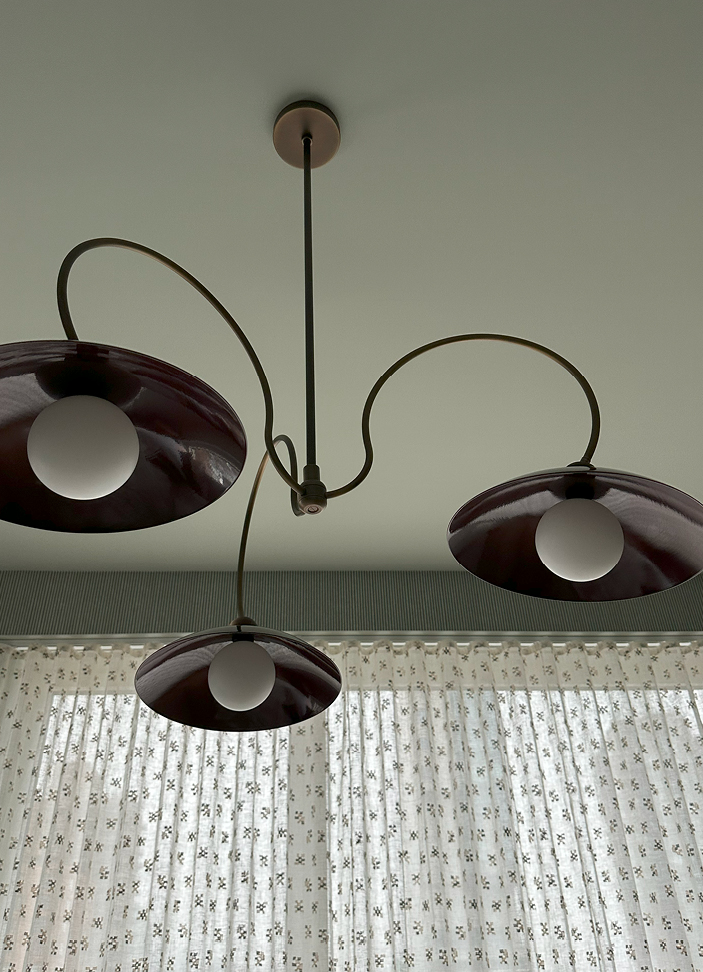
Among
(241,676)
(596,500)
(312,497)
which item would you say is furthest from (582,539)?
(241,676)

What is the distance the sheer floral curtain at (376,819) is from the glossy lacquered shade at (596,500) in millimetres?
1701

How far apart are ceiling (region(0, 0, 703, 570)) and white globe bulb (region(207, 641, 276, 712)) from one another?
0.93 metres

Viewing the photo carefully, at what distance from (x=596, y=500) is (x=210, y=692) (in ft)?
2.41

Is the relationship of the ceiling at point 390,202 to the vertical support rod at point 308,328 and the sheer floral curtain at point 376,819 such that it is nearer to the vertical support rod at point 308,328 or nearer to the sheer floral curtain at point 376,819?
the vertical support rod at point 308,328

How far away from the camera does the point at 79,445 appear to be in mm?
811

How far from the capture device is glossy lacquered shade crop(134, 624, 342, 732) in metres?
1.32

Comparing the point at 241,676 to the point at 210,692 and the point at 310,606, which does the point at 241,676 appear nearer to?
the point at 210,692

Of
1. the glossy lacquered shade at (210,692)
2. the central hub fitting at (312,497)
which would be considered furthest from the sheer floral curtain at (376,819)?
the central hub fitting at (312,497)

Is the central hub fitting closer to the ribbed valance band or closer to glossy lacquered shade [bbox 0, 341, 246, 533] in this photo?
glossy lacquered shade [bbox 0, 341, 246, 533]

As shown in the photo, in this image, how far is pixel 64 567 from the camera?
3.04 m

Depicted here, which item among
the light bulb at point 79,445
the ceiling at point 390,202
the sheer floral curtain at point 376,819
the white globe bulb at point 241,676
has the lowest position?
the light bulb at point 79,445

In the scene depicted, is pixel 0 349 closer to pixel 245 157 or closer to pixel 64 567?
pixel 245 157

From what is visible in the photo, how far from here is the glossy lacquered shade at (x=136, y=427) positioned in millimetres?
808

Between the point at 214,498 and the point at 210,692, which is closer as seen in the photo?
the point at 214,498
